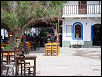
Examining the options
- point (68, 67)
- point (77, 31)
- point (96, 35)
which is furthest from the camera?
point (96, 35)

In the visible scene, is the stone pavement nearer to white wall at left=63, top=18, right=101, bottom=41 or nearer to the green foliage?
the green foliage

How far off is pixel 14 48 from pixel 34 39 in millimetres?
13824

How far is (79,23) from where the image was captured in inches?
1016

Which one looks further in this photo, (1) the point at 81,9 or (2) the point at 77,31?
(2) the point at 77,31

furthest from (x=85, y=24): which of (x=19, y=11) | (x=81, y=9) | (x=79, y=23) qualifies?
(x=19, y=11)

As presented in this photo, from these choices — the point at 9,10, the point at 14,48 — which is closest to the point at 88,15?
the point at 14,48

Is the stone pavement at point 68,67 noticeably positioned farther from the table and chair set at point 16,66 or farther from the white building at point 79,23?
the white building at point 79,23

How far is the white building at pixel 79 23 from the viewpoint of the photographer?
25.0 metres

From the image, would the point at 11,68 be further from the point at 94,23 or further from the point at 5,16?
the point at 94,23

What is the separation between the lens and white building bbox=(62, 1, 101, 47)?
25.0 meters

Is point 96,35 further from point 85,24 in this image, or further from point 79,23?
point 79,23

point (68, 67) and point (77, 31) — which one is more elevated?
point (77, 31)

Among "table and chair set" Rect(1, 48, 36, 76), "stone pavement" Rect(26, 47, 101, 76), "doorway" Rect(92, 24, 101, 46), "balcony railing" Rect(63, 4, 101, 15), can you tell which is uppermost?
"balcony railing" Rect(63, 4, 101, 15)

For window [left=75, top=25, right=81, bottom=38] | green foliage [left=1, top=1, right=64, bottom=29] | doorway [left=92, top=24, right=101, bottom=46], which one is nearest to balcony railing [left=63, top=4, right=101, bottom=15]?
window [left=75, top=25, right=81, bottom=38]
